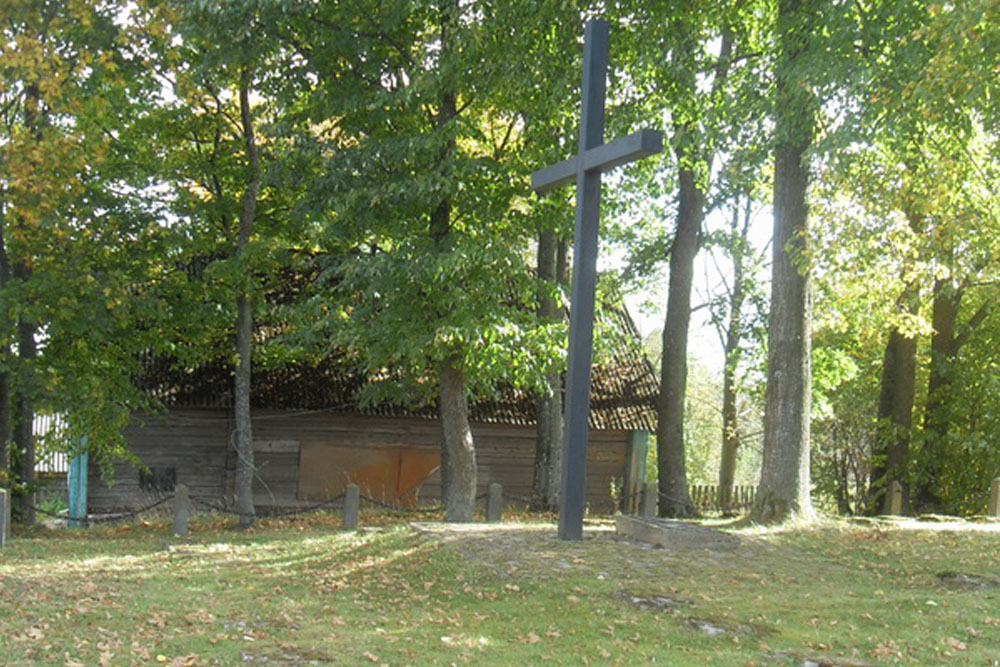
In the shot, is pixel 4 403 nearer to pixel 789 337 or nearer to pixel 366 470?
pixel 366 470

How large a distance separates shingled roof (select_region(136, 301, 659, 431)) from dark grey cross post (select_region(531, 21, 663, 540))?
10.4m

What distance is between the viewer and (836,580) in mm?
10977

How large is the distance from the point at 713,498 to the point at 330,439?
36.3ft

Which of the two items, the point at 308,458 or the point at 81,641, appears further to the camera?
the point at 308,458

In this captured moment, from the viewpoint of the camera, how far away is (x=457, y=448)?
59.2ft

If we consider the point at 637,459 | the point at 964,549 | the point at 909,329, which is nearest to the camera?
the point at 964,549

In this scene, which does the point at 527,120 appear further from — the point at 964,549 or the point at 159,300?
the point at 964,549

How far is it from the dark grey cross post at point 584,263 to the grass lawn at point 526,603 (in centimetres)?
83

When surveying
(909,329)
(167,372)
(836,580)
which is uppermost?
(909,329)

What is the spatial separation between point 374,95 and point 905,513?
15.2m

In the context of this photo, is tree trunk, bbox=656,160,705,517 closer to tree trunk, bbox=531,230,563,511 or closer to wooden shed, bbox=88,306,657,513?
wooden shed, bbox=88,306,657,513

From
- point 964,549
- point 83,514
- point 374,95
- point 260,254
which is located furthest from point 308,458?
point 964,549

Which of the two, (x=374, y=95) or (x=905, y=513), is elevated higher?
(x=374, y=95)

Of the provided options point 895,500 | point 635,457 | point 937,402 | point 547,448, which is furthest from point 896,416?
point 547,448
